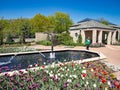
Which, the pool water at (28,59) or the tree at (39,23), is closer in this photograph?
the pool water at (28,59)

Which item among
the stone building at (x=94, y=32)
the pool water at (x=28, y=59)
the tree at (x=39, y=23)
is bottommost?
the pool water at (x=28, y=59)

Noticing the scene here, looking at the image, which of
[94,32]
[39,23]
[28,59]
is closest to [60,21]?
[39,23]

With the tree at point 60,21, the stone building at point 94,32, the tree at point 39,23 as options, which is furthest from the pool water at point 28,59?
the tree at point 60,21

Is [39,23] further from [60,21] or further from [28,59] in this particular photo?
[28,59]

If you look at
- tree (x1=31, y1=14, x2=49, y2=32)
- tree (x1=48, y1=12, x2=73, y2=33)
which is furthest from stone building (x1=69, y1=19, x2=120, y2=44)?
tree (x1=48, y1=12, x2=73, y2=33)

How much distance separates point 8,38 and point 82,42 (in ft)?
55.7

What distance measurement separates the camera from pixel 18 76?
5570 millimetres

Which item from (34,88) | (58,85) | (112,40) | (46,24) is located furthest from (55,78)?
(46,24)

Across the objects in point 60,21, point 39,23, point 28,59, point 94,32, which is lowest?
point 28,59

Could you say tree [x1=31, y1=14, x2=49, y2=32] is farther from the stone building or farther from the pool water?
the pool water

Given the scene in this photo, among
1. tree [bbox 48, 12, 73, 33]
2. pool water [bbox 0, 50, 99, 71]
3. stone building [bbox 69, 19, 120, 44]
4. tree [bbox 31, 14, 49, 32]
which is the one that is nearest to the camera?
pool water [bbox 0, 50, 99, 71]

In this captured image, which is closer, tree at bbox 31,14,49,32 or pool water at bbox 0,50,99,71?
pool water at bbox 0,50,99,71

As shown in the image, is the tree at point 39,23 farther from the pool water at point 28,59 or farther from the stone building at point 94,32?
the pool water at point 28,59

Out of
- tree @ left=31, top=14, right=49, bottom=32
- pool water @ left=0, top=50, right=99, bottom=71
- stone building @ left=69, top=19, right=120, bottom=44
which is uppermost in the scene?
tree @ left=31, top=14, right=49, bottom=32
